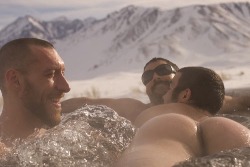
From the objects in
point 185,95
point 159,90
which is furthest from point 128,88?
point 185,95

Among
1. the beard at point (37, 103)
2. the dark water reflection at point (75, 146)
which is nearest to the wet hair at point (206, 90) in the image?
the dark water reflection at point (75, 146)

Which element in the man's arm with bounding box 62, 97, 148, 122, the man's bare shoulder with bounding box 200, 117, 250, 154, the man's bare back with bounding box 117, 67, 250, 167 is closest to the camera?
the man's bare back with bounding box 117, 67, 250, 167

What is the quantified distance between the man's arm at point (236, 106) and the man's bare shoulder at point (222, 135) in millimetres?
2848

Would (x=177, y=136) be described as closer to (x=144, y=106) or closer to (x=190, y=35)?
(x=144, y=106)

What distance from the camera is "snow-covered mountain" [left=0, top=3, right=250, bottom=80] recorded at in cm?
7081

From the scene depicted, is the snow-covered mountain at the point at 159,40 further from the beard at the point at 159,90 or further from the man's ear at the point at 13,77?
the man's ear at the point at 13,77

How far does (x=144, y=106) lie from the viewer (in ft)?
17.7

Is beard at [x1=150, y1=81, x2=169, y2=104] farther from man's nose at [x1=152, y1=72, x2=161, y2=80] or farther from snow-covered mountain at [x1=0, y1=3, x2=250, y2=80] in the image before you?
snow-covered mountain at [x1=0, y1=3, x2=250, y2=80]

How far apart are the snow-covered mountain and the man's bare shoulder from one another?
2113 inches

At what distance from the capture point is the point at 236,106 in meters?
5.40

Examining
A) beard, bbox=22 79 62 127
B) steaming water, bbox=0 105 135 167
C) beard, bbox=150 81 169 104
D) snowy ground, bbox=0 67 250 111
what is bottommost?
snowy ground, bbox=0 67 250 111

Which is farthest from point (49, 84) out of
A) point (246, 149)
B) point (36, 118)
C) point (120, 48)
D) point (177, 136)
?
point (120, 48)

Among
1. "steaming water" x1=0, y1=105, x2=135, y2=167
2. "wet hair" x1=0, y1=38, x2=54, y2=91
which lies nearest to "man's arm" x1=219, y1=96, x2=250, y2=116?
"steaming water" x1=0, y1=105, x2=135, y2=167

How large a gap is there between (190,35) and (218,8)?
20944mm
